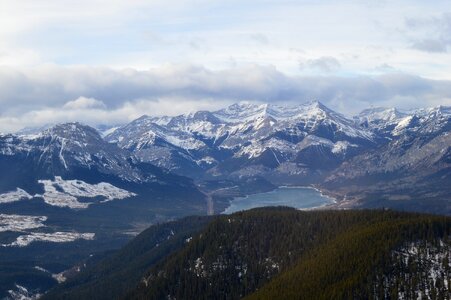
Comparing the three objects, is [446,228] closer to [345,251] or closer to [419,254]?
[419,254]

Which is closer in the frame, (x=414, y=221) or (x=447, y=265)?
(x=447, y=265)

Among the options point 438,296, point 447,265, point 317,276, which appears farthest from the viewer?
point 317,276

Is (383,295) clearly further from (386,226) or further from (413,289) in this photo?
(386,226)

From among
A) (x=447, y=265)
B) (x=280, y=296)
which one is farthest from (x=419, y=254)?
(x=280, y=296)

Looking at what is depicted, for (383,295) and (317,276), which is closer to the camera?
(383,295)

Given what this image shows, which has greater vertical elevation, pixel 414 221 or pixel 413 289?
pixel 414 221

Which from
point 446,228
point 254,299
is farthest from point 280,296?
point 446,228

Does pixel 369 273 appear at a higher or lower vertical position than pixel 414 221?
lower

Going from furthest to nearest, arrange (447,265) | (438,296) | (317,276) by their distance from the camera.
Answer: (317,276) → (447,265) → (438,296)

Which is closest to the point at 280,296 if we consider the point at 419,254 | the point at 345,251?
the point at 345,251
